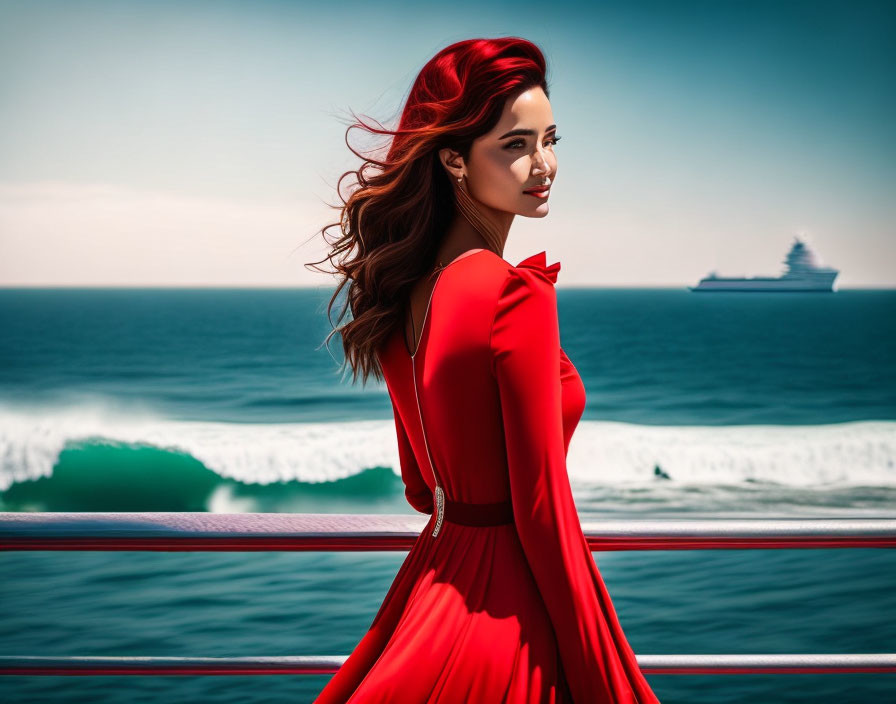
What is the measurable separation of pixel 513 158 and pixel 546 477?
41 cm

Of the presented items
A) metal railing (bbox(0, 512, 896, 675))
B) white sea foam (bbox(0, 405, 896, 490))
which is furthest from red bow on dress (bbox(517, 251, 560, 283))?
white sea foam (bbox(0, 405, 896, 490))

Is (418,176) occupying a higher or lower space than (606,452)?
higher

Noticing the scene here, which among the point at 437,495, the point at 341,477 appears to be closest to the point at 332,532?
the point at 437,495

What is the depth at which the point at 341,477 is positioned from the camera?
17812 millimetres

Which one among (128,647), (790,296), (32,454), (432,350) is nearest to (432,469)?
(432,350)

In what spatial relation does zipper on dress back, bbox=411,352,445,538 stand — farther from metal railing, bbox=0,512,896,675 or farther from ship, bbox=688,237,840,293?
ship, bbox=688,237,840,293

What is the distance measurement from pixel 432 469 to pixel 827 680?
5957 millimetres

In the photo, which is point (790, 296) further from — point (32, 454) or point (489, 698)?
point (489, 698)

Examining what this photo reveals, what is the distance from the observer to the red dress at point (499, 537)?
0.99 meters

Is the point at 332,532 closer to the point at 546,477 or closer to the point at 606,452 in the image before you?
the point at 546,477

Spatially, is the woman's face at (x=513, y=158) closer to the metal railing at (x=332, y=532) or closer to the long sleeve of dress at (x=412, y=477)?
the long sleeve of dress at (x=412, y=477)

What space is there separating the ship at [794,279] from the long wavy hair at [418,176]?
6612 cm

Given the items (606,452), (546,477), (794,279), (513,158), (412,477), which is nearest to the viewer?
(546,477)

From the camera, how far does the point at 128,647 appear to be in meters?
6.93
